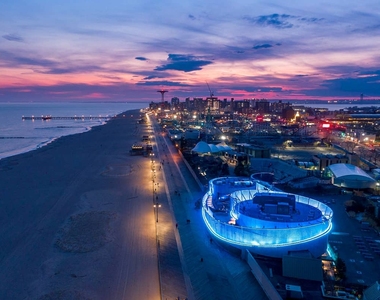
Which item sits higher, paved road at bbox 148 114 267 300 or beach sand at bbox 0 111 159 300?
paved road at bbox 148 114 267 300

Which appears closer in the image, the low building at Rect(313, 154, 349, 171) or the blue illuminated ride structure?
the blue illuminated ride structure

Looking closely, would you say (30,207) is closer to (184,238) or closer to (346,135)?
(184,238)

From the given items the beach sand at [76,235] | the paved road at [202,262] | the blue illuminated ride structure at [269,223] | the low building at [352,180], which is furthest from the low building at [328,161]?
the beach sand at [76,235]

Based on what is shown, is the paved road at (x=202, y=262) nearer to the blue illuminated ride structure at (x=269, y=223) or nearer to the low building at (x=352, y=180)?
the blue illuminated ride structure at (x=269, y=223)

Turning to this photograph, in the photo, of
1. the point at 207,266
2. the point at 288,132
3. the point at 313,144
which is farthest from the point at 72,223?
the point at 288,132

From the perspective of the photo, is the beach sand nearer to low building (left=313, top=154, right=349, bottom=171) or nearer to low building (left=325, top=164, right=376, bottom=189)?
low building (left=325, top=164, right=376, bottom=189)

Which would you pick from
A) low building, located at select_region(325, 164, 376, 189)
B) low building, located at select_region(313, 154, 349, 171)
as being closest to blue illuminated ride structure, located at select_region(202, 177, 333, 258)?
low building, located at select_region(325, 164, 376, 189)
